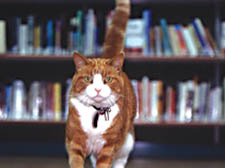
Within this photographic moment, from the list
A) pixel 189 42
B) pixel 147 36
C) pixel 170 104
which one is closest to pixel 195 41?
pixel 189 42

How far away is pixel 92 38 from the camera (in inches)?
90.7

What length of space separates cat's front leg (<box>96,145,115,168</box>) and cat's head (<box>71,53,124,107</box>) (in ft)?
0.47

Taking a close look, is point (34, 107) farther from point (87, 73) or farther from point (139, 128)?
point (87, 73)

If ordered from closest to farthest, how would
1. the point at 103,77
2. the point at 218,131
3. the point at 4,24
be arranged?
the point at 103,77, the point at 4,24, the point at 218,131

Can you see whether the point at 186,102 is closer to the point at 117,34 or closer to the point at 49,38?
the point at 49,38

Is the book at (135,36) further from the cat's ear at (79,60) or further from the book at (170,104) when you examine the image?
the cat's ear at (79,60)

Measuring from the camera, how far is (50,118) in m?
2.32

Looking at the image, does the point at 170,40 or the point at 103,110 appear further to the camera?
the point at 170,40

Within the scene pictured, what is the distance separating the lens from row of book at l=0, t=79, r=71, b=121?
233cm

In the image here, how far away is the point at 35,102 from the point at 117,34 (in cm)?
115

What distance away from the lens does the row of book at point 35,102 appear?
7.63 ft

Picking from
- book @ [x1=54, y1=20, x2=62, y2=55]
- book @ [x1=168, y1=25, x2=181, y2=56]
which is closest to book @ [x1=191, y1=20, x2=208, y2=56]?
book @ [x1=168, y1=25, x2=181, y2=56]

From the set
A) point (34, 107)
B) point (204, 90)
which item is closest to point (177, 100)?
point (204, 90)

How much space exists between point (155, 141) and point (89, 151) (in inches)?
62.4
